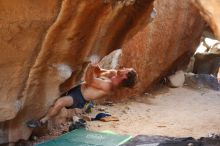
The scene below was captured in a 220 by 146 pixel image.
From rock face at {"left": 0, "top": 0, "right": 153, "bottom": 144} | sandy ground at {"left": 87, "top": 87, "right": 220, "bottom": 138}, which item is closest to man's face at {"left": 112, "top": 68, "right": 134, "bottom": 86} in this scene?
rock face at {"left": 0, "top": 0, "right": 153, "bottom": 144}

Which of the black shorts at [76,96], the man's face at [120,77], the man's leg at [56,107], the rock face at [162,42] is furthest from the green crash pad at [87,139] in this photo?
the rock face at [162,42]

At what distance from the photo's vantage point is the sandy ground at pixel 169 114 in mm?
8461

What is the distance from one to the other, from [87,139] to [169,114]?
11.1 ft

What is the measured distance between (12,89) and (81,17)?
1.59 meters

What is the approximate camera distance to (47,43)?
6.54 meters

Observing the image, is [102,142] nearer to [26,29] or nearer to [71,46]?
[71,46]

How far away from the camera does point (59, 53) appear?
6914 mm

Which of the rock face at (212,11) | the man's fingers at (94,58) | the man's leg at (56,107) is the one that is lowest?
the man's leg at (56,107)

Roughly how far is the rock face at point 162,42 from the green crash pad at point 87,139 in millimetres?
3709

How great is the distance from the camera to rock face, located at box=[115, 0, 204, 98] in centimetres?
1172

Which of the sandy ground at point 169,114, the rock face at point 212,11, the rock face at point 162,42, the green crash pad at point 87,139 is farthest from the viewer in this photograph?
the rock face at point 162,42

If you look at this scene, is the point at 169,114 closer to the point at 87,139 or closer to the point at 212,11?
the point at 87,139

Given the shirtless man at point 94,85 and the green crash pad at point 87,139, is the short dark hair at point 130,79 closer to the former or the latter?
the shirtless man at point 94,85

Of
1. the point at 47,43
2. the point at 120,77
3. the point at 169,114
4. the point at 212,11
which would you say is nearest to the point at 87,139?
the point at 120,77
